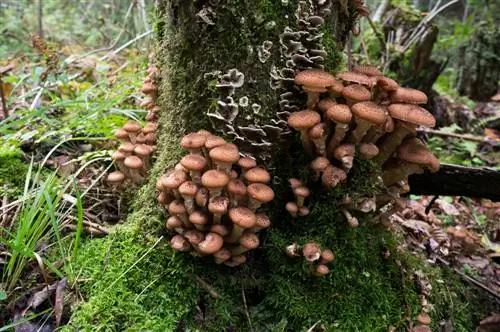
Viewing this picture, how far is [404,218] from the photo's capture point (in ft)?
14.1

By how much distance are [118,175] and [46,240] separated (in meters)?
0.68

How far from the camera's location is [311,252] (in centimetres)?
257

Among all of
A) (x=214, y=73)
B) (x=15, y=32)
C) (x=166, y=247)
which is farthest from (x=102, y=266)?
(x=15, y=32)

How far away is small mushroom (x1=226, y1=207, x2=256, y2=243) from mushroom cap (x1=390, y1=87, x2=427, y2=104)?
1153 millimetres

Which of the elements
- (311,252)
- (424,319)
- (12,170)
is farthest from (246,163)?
(12,170)

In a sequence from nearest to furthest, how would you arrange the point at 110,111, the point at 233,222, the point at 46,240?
the point at 233,222
the point at 46,240
the point at 110,111

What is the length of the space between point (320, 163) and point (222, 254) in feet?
2.74

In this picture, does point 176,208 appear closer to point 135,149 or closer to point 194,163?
point 194,163

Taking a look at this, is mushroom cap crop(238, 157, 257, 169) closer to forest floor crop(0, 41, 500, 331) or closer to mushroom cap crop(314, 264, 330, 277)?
forest floor crop(0, 41, 500, 331)

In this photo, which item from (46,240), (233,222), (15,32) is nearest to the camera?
(233,222)

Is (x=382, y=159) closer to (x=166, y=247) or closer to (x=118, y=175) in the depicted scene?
(x=166, y=247)

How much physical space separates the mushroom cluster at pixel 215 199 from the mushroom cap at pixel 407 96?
94cm

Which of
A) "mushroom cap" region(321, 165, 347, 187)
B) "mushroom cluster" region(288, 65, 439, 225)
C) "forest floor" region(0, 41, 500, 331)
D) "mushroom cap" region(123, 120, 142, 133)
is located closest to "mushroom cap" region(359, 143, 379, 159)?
"mushroom cluster" region(288, 65, 439, 225)

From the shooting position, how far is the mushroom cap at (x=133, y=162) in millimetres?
2994
